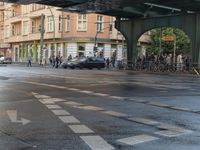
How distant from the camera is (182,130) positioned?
9430mm

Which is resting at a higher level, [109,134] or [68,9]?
[68,9]

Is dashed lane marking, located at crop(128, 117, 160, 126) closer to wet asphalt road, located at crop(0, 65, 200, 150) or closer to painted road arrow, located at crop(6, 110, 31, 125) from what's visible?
wet asphalt road, located at crop(0, 65, 200, 150)

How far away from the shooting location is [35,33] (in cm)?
9056

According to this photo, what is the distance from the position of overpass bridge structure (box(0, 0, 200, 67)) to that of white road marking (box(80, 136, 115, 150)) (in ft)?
102

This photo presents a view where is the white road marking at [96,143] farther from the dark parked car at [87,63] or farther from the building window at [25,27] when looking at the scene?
the building window at [25,27]

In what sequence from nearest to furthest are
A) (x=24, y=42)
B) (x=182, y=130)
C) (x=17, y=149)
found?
(x=17, y=149)
(x=182, y=130)
(x=24, y=42)

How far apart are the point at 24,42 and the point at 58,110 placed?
3415 inches

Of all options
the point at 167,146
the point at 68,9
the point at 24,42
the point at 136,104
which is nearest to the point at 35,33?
the point at 24,42

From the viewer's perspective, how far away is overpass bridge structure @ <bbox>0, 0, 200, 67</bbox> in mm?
41094

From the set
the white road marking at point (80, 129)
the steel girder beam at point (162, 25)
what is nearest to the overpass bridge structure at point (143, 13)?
the steel girder beam at point (162, 25)

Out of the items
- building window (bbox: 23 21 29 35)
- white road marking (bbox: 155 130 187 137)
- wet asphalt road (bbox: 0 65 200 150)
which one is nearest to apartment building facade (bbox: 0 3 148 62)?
building window (bbox: 23 21 29 35)

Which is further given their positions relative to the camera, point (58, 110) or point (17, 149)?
point (58, 110)

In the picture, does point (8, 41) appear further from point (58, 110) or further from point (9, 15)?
point (58, 110)

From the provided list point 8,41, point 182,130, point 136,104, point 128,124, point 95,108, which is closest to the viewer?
point 182,130
